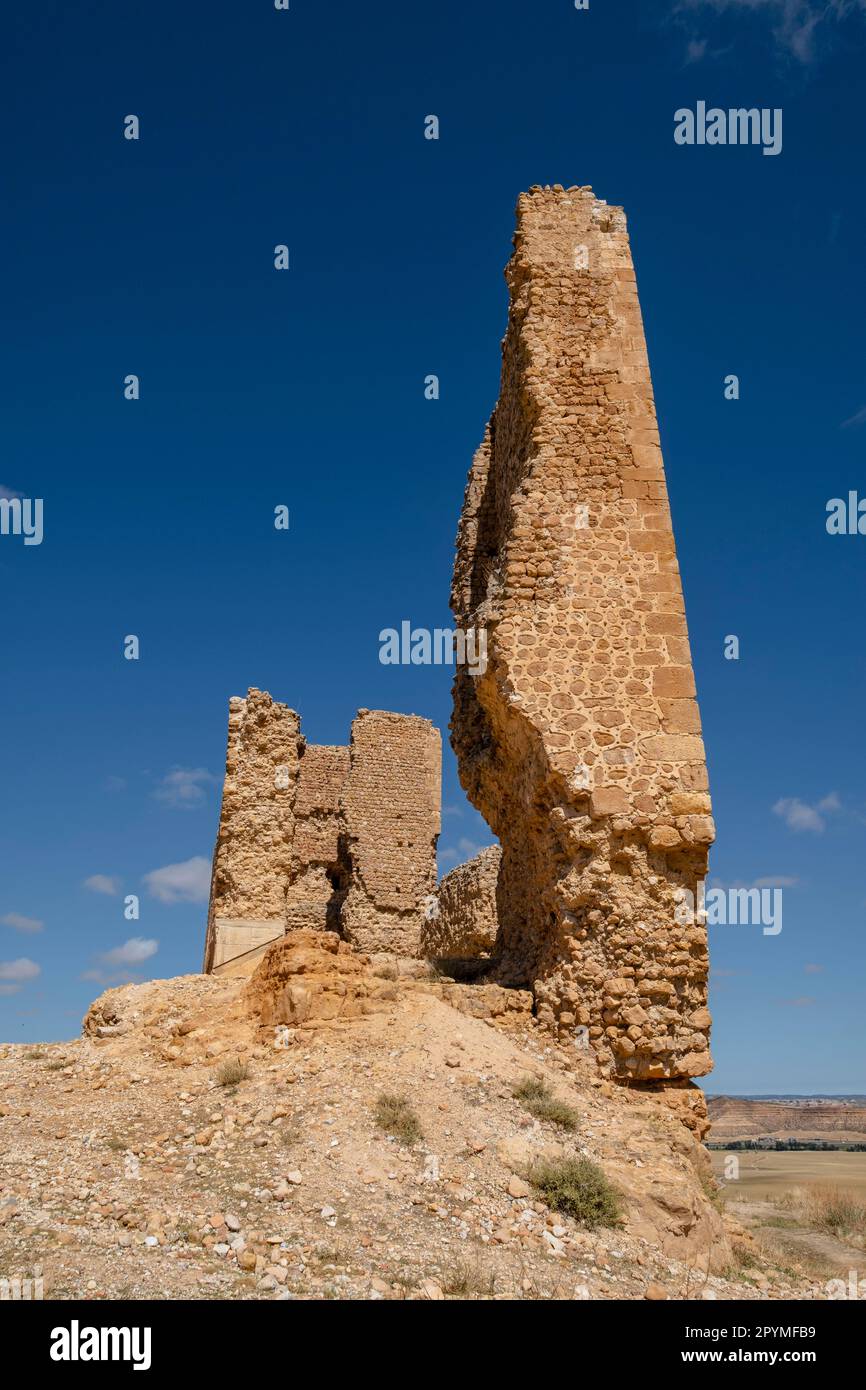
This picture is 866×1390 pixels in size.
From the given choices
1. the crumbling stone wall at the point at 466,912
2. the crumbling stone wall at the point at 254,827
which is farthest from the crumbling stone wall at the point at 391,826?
the crumbling stone wall at the point at 254,827

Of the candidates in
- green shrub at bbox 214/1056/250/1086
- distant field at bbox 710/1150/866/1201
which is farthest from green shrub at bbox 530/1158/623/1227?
distant field at bbox 710/1150/866/1201

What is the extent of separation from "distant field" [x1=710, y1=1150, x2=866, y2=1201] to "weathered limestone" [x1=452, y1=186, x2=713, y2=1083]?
1.92 m

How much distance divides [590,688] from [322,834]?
13.3 meters

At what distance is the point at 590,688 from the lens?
8.69m

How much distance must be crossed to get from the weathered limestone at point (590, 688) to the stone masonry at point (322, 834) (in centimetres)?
339

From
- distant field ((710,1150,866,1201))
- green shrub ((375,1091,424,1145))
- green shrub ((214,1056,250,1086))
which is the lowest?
distant field ((710,1150,866,1201))

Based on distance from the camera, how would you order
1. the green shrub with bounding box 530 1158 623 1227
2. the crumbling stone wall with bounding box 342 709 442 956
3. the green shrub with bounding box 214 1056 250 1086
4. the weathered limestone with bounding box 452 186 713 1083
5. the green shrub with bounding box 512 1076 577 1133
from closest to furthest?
the green shrub with bounding box 530 1158 623 1227, the green shrub with bounding box 512 1076 577 1133, the green shrub with bounding box 214 1056 250 1086, the weathered limestone with bounding box 452 186 713 1083, the crumbling stone wall with bounding box 342 709 442 956

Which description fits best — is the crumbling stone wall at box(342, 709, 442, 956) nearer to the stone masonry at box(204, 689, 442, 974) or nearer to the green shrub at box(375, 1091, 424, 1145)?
the stone masonry at box(204, 689, 442, 974)

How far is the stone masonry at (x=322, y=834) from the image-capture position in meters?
12.8

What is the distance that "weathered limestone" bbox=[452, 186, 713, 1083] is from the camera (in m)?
8.06

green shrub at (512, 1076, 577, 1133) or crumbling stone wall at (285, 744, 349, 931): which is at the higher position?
crumbling stone wall at (285, 744, 349, 931)

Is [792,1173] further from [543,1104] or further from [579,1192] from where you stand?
[579,1192]

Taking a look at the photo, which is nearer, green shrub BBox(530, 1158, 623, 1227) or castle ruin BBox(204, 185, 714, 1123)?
green shrub BBox(530, 1158, 623, 1227)
